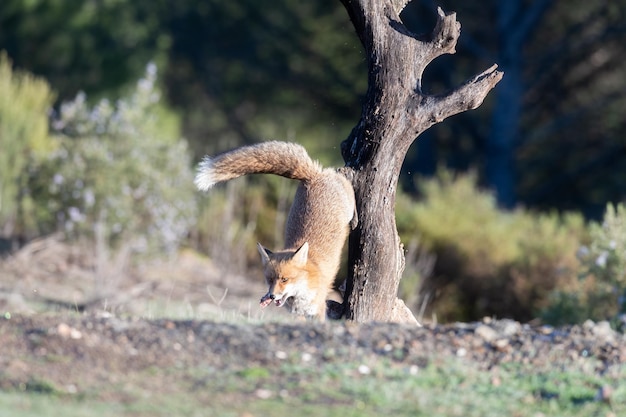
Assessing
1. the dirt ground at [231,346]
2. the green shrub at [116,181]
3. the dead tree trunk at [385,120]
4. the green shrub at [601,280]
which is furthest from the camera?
the green shrub at [116,181]

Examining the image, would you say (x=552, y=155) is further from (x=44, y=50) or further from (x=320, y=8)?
(x=44, y=50)

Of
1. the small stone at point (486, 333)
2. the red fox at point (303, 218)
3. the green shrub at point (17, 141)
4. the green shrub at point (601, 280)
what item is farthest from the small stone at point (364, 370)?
the green shrub at point (17, 141)

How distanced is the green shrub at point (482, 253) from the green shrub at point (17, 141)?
499 centimetres

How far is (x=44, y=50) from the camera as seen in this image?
70.2 feet

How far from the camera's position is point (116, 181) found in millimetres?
12836

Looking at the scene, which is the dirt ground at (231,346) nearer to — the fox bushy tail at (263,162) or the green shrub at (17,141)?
the fox bushy tail at (263,162)

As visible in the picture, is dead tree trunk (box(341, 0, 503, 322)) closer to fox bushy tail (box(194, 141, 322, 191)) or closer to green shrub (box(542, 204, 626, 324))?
fox bushy tail (box(194, 141, 322, 191))

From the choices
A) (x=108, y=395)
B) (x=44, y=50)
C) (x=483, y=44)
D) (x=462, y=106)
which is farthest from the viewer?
(x=483, y=44)

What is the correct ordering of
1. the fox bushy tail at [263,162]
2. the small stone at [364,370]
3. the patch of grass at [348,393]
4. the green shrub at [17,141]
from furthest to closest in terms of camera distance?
the green shrub at [17,141] < the fox bushy tail at [263,162] < the small stone at [364,370] < the patch of grass at [348,393]

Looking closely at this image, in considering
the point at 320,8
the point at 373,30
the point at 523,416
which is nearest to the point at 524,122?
the point at 320,8

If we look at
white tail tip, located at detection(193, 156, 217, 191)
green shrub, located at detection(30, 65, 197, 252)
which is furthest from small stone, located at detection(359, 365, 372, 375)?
green shrub, located at detection(30, 65, 197, 252)

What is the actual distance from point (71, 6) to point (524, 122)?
418 inches

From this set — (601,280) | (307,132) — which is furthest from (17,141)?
(307,132)

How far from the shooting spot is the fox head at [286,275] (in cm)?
685
